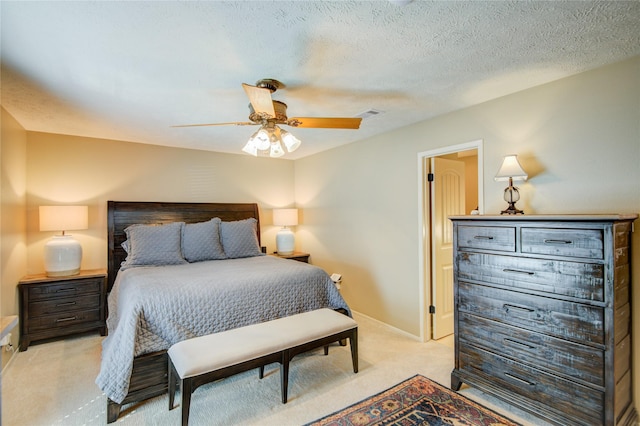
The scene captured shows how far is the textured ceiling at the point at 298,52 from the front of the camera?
1.52 metres

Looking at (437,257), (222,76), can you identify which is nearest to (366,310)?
(437,257)

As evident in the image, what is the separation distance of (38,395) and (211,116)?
2641 mm

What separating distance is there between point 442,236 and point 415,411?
189 centimetres

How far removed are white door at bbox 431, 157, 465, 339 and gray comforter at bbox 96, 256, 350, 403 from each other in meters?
1.11

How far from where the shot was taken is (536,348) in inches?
80.0

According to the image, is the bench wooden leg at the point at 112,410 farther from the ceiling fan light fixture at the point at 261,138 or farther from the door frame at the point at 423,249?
the door frame at the point at 423,249

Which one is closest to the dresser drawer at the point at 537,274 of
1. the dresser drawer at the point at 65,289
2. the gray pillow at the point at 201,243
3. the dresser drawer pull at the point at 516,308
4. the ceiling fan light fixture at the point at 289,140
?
the dresser drawer pull at the point at 516,308

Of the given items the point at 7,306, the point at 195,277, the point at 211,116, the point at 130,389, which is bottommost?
the point at 130,389

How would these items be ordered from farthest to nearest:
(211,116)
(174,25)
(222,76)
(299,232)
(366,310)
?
(299,232) < (366,310) < (211,116) < (222,76) < (174,25)

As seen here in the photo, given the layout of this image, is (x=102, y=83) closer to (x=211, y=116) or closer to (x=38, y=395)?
(x=211, y=116)

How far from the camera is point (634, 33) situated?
1.73 meters

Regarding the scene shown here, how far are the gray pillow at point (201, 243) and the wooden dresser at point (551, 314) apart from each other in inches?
112

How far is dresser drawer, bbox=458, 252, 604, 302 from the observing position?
1809mm

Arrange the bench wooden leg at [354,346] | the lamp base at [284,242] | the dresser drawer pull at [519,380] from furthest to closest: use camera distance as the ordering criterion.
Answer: the lamp base at [284,242] → the bench wooden leg at [354,346] → the dresser drawer pull at [519,380]
